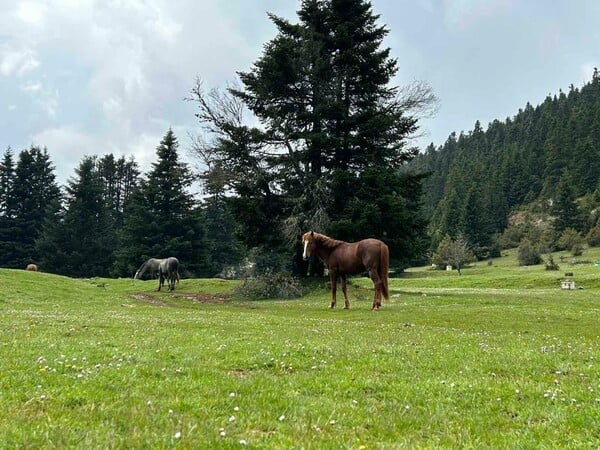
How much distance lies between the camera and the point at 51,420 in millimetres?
4953

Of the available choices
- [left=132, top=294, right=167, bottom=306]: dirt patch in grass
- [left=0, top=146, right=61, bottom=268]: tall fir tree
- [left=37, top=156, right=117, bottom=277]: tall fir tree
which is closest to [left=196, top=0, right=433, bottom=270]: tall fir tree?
[left=132, top=294, right=167, bottom=306]: dirt patch in grass

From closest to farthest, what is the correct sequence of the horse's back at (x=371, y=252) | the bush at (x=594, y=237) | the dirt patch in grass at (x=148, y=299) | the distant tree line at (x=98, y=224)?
the horse's back at (x=371, y=252), the dirt patch in grass at (x=148, y=299), the distant tree line at (x=98, y=224), the bush at (x=594, y=237)

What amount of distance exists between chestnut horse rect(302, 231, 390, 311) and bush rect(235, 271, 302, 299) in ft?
33.5

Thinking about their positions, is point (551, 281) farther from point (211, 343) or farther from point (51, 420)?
point (51, 420)

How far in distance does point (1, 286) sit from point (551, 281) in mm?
48676

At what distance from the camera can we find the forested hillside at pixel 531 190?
11306cm

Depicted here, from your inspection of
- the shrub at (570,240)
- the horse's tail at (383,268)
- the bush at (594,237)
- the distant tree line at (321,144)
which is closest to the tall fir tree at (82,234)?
the distant tree line at (321,144)

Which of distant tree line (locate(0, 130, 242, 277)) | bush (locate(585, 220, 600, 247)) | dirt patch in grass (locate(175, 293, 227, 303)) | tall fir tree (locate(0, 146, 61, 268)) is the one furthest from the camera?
bush (locate(585, 220, 600, 247))

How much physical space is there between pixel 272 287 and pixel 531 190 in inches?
Result: 5442

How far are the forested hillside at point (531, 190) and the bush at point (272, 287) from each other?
225 ft

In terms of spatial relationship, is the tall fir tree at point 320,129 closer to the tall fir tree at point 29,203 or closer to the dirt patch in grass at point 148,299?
the dirt patch in grass at point 148,299

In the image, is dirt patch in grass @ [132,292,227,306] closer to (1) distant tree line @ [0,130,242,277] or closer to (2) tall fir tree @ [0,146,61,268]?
(1) distant tree line @ [0,130,242,277]

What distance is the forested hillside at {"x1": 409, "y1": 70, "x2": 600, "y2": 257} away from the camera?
11306 centimetres

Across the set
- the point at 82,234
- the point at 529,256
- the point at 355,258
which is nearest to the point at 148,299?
the point at 355,258
